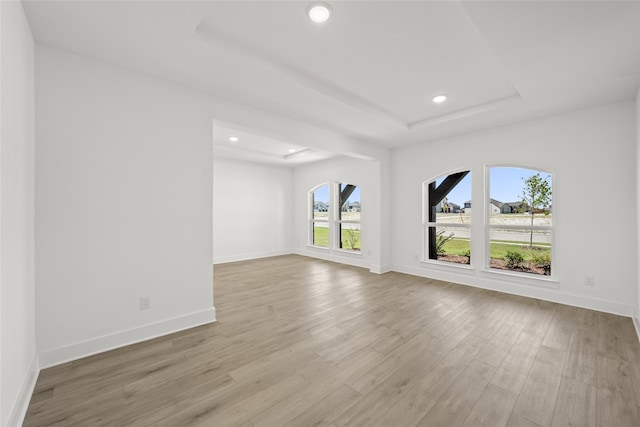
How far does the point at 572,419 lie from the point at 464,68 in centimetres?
289

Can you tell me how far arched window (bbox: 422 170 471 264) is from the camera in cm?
485

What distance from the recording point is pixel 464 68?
8.73 feet

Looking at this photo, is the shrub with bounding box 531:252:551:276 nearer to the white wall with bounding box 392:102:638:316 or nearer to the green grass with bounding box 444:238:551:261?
the green grass with bounding box 444:238:551:261

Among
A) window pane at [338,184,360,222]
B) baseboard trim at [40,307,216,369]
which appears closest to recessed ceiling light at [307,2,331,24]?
baseboard trim at [40,307,216,369]

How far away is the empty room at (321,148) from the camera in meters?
1.76

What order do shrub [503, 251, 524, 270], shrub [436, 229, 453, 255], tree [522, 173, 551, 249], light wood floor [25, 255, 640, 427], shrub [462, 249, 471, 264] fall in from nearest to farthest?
light wood floor [25, 255, 640, 427] < tree [522, 173, 551, 249] < shrub [503, 251, 524, 270] < shrub [462, 249, 471, 264] < shrub [436, 229, 453, 255]

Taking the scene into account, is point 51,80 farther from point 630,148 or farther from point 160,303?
point 630,148

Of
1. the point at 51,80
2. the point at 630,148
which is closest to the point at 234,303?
the point at 51,80

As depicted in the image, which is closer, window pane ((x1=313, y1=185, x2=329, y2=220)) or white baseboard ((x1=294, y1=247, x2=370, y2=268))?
white baseboard ((x1=294, y1=247, x2=370, y2=268))

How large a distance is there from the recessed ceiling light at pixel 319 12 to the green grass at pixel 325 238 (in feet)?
16.9

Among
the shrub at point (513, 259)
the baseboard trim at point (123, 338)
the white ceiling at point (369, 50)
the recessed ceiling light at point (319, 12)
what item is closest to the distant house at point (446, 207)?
the shrub at point (513, 259)

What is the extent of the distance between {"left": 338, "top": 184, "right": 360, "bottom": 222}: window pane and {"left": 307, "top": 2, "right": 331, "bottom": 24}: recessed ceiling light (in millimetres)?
4807

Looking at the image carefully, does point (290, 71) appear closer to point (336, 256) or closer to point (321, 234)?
point (336, 256)

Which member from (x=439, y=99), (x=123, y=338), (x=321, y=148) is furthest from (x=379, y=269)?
(x=123, y=338)
